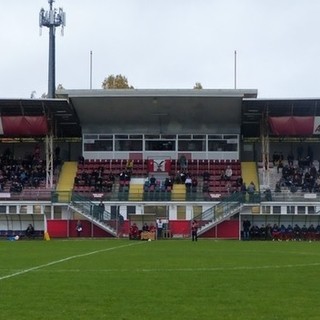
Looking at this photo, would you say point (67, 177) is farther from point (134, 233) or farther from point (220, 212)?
point (220, 212)

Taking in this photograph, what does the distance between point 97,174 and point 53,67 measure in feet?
82.0

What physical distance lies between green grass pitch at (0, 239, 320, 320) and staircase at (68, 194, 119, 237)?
31919 millimetres

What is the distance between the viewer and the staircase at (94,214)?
58.2 m

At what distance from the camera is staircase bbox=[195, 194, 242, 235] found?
191 ft

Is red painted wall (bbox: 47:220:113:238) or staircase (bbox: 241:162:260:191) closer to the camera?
red painted wall (bbox: 47:220:113:238)

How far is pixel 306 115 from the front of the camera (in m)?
64.1

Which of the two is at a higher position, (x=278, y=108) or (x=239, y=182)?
(x=278, y=108)

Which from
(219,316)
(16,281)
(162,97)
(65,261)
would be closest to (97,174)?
(162,97)

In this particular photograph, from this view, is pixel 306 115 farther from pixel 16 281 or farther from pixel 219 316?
pixel 219 316

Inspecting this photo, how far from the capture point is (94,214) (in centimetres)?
5878

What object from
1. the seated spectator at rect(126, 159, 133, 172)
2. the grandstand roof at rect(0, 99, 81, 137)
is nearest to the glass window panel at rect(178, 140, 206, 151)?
the seated spectator at rect(126, 159, 133, 172)

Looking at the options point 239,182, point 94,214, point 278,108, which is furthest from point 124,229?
point 278,108

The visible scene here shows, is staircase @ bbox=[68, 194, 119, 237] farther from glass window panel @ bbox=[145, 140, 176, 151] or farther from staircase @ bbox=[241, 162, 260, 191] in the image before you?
staircase @ bbox=[241, 162, 260, 191]

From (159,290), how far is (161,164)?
167 ft
